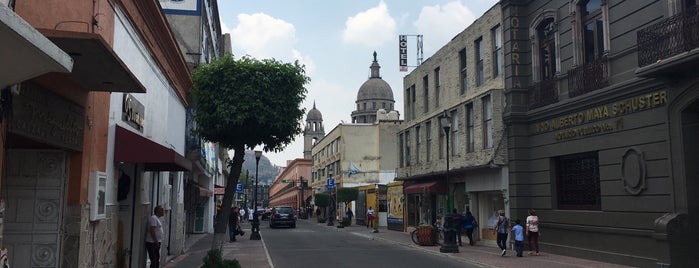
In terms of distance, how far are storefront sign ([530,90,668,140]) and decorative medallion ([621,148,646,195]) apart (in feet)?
3.06

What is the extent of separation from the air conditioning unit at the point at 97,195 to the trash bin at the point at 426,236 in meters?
16.8

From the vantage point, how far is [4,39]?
413 cm

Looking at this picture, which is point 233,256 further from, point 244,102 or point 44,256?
point 44,256

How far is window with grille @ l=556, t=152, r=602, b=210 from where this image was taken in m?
17.2

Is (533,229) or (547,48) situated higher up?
(547,48)

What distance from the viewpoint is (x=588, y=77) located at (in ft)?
56.1

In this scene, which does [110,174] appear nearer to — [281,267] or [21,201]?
[21,201]

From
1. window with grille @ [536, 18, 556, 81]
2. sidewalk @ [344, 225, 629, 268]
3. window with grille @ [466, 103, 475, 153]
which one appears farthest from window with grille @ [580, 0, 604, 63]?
window with grille @ [466, 103, 475, 153]

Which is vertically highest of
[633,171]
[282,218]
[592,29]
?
[592,29]

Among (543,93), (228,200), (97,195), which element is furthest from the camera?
(543,93)

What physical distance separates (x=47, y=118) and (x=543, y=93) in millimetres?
16458

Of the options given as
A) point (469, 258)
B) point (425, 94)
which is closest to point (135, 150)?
point (469, 258)

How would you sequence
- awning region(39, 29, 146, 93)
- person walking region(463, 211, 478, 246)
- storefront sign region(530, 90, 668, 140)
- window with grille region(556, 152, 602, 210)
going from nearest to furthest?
1. awning region(39, 29, 146, 93)
2. storefront sign region(530, 90, 668, 140)
3. window with grille region(556, 152, 602, 210)
4. person walking region(463, 211, 478, 246)

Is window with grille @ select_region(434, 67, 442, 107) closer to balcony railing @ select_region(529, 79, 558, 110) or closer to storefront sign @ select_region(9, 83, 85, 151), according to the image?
balcony railing @ select_region(529, 79, 558, 110)
